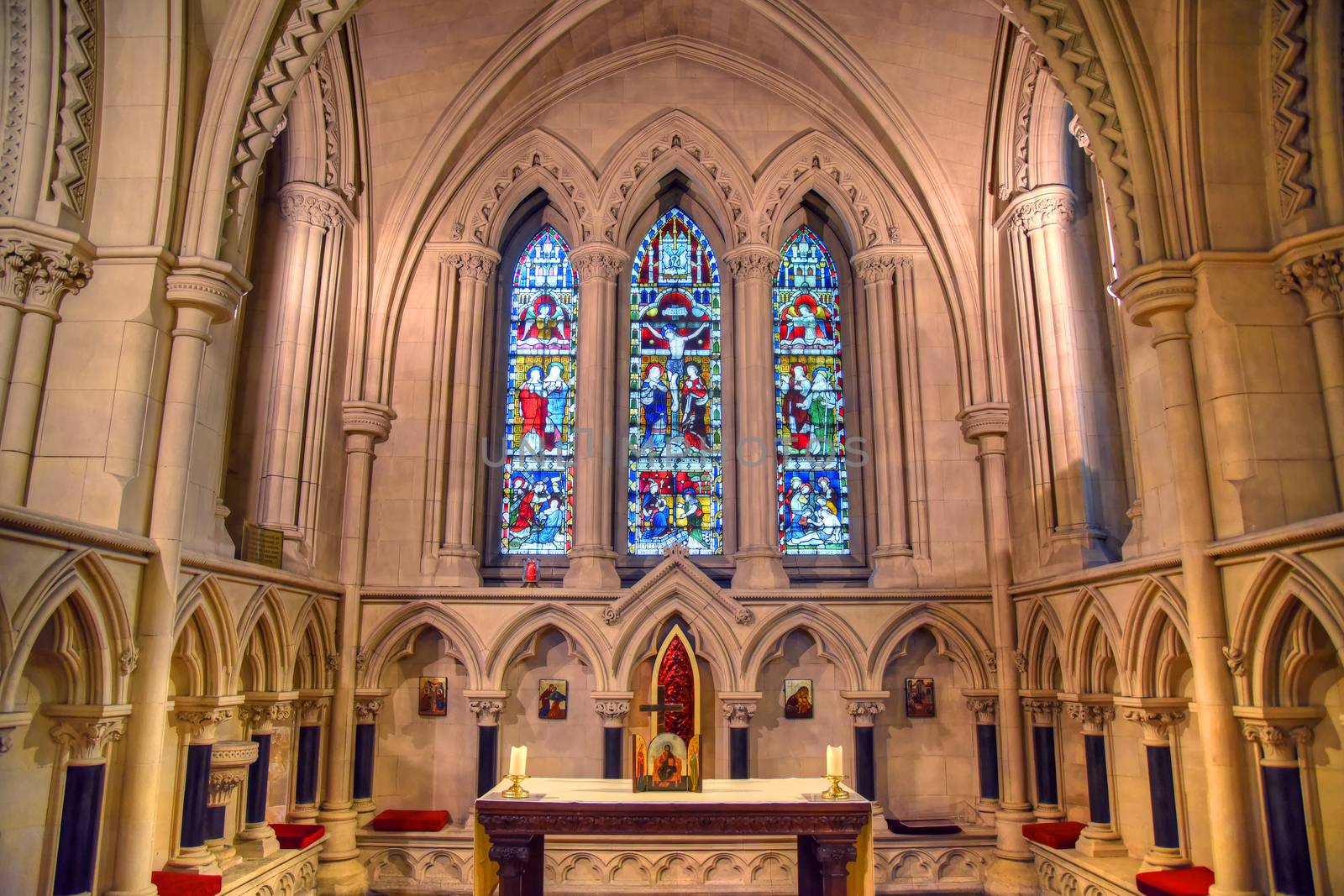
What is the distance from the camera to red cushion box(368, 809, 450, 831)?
9602 millimetres

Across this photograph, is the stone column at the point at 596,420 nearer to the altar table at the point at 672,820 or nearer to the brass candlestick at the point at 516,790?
the brass candlestick at the point at 516,790

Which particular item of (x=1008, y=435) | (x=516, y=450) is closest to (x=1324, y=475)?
(x=1008, y=435)

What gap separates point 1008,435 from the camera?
1048cm

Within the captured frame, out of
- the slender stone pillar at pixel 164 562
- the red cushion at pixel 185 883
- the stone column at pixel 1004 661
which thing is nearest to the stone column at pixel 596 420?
the stone column at pixel 1004 661

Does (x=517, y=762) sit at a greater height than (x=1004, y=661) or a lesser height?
lesser

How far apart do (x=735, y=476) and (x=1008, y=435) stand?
120 inches

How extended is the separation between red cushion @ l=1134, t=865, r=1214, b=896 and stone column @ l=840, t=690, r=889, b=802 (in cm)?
341

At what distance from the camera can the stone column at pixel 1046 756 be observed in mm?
9219

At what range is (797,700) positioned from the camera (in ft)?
34.6

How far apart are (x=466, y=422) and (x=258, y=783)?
4.44 meters

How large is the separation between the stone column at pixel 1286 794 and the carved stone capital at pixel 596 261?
8093 millimetres

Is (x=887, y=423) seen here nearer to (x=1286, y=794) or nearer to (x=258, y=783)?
(x=1286, y=794)

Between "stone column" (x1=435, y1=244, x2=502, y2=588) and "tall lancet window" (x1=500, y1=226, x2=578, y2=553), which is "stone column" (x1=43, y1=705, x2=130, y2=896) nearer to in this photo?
"stone column" (x1=435, y1=244, x2=502, y2=588)

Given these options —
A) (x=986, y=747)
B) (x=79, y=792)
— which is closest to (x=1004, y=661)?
(x=986, y=747)
